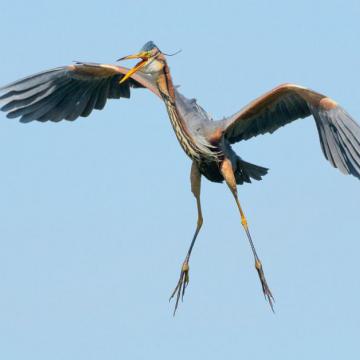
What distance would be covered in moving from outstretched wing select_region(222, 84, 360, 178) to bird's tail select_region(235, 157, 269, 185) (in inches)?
12.5

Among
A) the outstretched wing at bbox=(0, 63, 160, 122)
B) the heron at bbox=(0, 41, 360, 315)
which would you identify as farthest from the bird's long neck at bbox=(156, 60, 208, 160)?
the outstretched wing at bbox=(0, 63, 160, 122)

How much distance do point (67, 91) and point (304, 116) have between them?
3.14 metres

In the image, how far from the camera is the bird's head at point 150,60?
1884 cm

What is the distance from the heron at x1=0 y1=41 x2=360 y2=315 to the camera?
18594 millimetres

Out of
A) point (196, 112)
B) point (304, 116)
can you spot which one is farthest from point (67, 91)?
point (304, 116)

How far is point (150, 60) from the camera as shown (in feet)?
62.0

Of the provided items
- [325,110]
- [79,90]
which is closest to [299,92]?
[325,110]

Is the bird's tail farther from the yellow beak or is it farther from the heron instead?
the yellow beak

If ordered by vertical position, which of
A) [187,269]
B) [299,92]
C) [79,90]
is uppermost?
[79,90]

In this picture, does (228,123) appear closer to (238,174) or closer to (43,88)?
(238,174)

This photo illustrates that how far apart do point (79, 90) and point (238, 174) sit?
8.04ft

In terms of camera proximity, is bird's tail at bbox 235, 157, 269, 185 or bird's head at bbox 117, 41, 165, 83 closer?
bird's head at bbox 117, 41, 165, 83

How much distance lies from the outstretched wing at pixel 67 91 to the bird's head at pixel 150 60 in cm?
86

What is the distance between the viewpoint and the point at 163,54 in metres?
19.1
